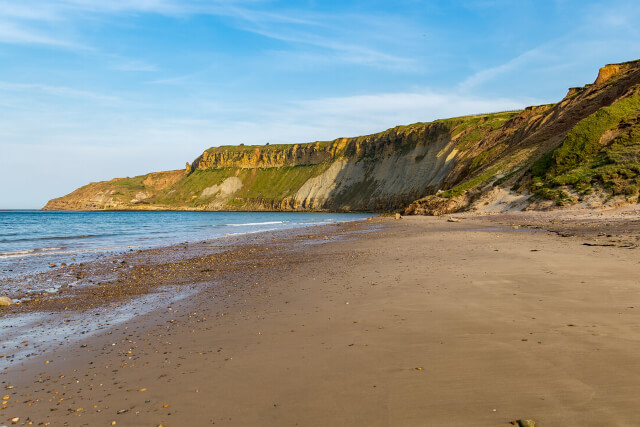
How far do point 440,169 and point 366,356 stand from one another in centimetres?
6977

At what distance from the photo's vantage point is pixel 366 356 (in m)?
4.56


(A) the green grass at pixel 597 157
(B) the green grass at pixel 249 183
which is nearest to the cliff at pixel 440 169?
(A) the green grass at pixel 597 157

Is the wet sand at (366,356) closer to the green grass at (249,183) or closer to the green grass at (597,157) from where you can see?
the green grass at (597,157)

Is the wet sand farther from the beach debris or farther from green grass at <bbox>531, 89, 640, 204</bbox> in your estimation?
green grass at <bbox>531, 89, 640, 204</bbox>

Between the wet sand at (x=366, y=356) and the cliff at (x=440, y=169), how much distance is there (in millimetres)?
22371

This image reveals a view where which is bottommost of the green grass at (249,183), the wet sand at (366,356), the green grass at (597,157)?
the wet sand at (366,356)

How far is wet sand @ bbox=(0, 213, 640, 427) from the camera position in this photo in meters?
3.39

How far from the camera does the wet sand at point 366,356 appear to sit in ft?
11.1

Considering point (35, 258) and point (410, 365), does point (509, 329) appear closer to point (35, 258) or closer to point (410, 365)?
point (410, 365)

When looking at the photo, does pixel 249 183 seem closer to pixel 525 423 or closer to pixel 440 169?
pixel 440 169

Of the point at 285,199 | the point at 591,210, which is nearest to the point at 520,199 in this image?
the point at 591,210

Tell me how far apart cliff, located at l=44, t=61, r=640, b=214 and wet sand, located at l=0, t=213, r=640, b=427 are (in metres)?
22.4

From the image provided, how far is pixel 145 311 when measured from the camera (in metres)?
7.72

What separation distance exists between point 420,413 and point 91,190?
191662 mm
